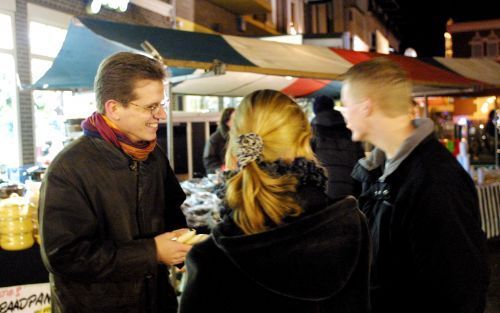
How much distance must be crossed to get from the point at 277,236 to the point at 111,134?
3.51 feet

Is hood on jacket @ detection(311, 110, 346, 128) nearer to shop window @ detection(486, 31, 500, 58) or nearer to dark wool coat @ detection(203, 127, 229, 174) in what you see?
dark wool coat @ detection(203, 127, 229, 174)

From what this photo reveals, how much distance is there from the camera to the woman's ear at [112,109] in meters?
2.36

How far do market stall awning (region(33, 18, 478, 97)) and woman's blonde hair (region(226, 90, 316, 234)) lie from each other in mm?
3214

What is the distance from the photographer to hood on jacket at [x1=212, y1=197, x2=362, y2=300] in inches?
65.1

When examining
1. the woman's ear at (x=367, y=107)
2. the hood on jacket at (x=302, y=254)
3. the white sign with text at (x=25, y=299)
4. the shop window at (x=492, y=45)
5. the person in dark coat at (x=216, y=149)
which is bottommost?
the white sign with text at (x=25, y=299)

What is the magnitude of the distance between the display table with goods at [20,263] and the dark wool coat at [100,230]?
49.8 inches

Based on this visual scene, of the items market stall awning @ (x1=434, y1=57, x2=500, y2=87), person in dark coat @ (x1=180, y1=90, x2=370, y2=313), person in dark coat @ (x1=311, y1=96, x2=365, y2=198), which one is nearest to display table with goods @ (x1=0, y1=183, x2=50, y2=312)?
person in dark coat @ (x1=180, y1=90, x2=370, y2=313)

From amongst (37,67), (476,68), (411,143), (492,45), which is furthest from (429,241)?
(492,45)

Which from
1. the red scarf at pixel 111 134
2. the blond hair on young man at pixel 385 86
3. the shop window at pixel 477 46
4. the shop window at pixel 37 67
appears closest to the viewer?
the blond hair on young man at pixel 385 86

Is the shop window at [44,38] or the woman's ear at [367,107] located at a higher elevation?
the shop window at [44,38]

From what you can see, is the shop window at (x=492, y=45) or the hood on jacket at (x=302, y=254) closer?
the hood on jacket at (x=302, y=254)

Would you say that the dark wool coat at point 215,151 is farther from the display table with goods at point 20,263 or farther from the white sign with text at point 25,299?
the white sign with text at point 25,299

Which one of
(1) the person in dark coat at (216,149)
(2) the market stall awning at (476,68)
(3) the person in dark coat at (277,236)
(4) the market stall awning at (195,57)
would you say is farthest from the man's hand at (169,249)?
(2) the market stall awning at (476,68)

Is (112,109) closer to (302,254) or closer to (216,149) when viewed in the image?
(302,254)
